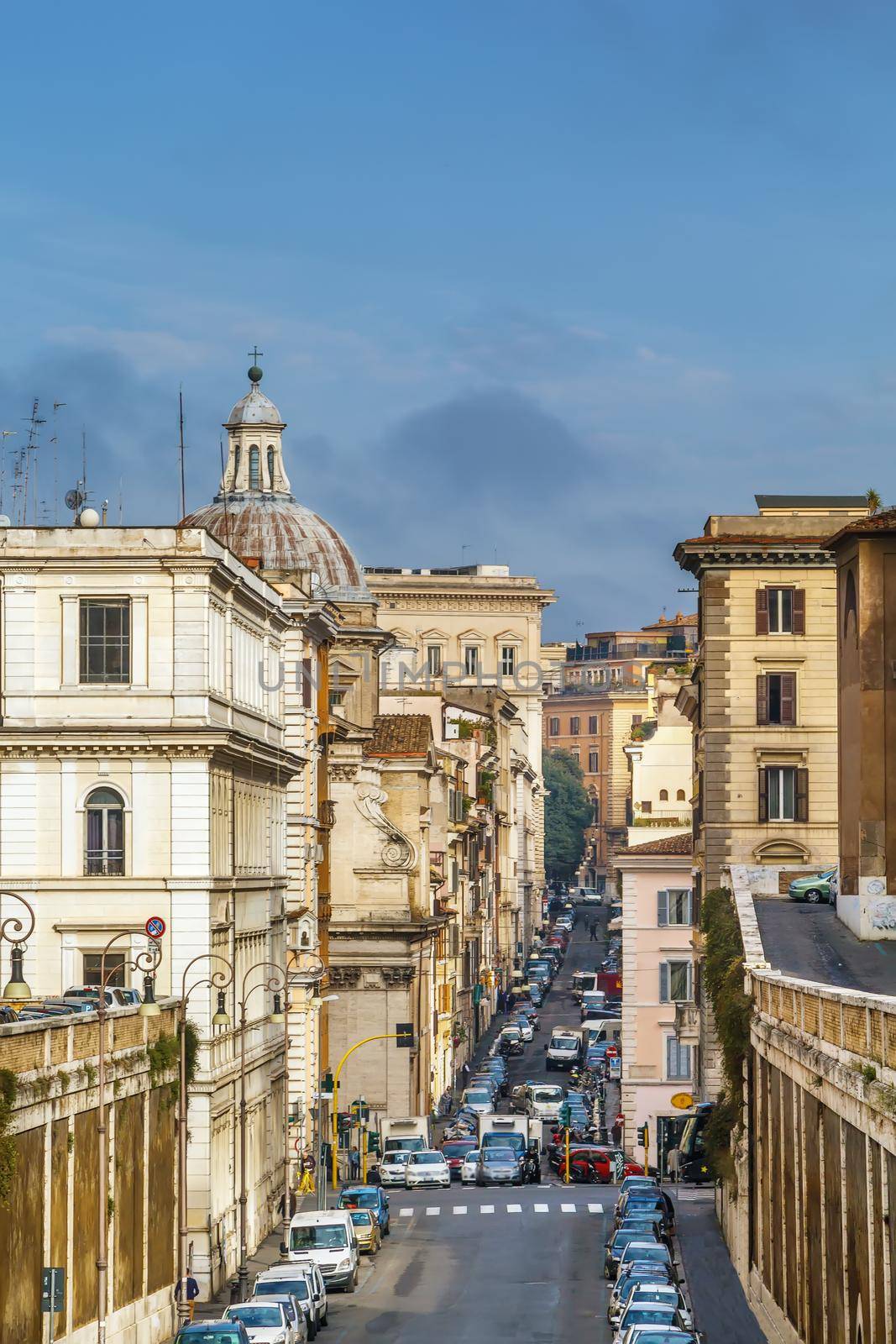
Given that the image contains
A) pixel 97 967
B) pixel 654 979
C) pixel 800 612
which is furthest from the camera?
pixel 654 979

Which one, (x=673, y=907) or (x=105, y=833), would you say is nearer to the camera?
(x=105, y=833)

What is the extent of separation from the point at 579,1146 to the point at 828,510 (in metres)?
23.1

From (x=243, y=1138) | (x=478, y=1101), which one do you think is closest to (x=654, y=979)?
(x=478, y=1101)

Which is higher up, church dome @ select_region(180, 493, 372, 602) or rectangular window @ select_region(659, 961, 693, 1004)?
church dome @ select_region(180, 493, 372, 602)

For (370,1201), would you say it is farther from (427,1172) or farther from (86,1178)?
(86,1178)

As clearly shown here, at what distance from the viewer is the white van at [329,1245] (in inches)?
2470

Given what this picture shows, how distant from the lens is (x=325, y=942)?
9931 cm

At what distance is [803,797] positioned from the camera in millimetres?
91438

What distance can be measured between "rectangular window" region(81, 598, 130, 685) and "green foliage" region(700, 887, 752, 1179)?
1588cm

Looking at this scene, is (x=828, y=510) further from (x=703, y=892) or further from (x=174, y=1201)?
(x=174, y=1201)

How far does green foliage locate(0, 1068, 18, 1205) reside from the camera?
4278 centimetres

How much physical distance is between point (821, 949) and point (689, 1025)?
119 ft

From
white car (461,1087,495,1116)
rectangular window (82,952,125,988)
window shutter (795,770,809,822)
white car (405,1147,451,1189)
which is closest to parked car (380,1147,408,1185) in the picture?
white car (405,1147,451,1189)

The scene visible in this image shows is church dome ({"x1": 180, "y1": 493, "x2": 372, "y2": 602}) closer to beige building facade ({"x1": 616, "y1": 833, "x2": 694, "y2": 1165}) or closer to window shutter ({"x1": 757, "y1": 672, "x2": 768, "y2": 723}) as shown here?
beige building facade ({"x1": 616, "y1": 833, "x2": 694, "y2": 1165})
